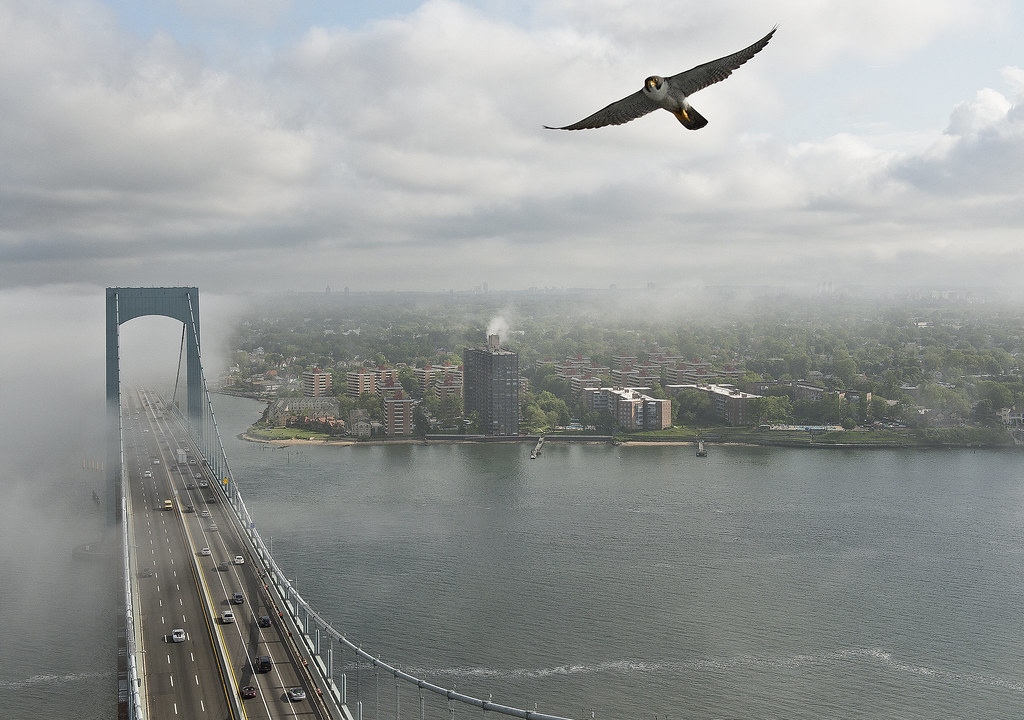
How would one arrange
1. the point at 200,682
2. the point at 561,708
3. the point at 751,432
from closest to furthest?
1. the point at 200,682
2. the point at 561,708
3. the point at 751,432

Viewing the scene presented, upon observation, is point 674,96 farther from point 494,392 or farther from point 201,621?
point 494,392

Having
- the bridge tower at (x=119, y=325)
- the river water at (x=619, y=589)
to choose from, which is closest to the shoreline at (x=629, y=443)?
the river water at (x=619, y=589)

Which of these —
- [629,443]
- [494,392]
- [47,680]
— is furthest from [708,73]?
[494,392]

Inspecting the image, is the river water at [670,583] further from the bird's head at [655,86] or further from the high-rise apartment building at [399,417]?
the bird's head at [655,86]

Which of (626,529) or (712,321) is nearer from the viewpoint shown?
(626,529)

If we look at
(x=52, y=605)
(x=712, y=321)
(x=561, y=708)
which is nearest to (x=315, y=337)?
(x=712, y=321)

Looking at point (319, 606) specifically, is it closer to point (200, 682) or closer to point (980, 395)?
point (200, 682)

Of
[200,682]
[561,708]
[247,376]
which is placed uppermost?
[247,376]
